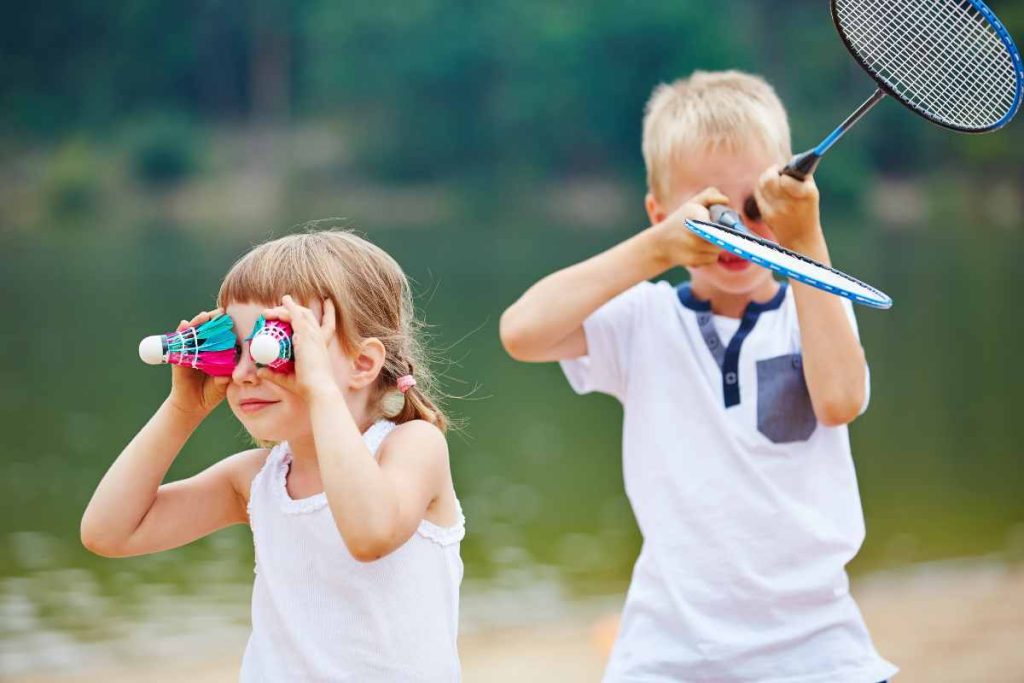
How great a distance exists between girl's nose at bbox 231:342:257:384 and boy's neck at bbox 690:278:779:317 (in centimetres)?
109

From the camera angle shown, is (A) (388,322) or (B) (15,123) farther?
(B) (15,123)

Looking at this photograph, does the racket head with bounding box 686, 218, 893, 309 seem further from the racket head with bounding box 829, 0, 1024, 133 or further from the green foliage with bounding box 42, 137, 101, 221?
the green foliage with bounding box 42, 137, 101, 221

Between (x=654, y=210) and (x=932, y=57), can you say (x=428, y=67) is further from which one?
(x=932, y=57)

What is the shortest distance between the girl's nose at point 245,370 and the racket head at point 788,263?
2.52 ft

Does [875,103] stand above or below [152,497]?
above

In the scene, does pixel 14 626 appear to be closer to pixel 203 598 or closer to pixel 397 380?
pixel 203 598

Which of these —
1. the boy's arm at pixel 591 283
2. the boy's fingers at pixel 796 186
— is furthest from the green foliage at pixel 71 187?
the boy's fingers at pixel 796 186

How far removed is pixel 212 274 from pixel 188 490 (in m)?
20.0

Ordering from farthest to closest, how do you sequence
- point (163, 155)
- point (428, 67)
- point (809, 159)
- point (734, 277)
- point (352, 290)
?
point (428, 67), point (163, 155), point (734, 277), point (809, 159), point (352, 290)

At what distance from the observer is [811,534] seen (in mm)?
2715

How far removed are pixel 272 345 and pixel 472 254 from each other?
957 inches

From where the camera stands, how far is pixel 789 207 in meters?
2.67

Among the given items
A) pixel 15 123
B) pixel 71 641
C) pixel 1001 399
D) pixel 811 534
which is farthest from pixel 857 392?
pixel 15 123

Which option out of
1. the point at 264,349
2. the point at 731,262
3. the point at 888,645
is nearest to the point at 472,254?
the point at 888,645
